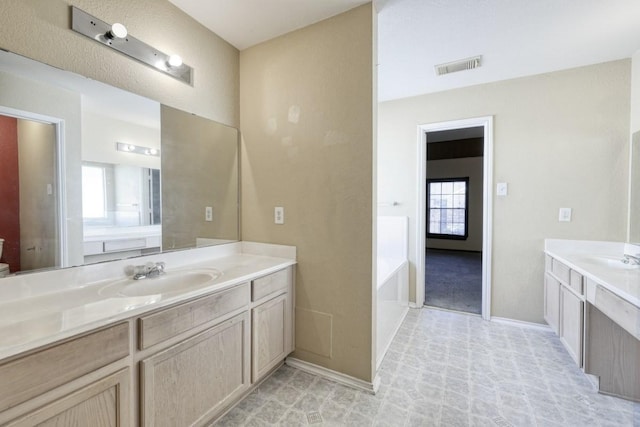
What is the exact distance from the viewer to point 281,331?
75.5 inches

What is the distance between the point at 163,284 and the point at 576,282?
113 inches

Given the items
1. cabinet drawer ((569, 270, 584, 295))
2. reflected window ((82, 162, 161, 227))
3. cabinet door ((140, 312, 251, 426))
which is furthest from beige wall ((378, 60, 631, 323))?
reflected window ((82, 162, 161, 227))

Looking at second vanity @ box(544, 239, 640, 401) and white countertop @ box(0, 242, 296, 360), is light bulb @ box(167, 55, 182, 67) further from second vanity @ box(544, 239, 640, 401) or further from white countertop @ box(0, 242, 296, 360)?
second vanity @ box(544, 239, 640, 401)

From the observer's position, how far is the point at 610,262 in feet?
6.97

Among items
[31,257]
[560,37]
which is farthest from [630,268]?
[31,257]

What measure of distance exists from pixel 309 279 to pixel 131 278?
1121mm

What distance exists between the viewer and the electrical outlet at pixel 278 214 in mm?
2109

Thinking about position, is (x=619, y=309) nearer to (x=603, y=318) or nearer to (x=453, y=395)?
(x=603, y=318)

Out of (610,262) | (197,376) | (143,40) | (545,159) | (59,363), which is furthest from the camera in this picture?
(545,159)

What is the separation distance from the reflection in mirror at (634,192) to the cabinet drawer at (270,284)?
2.94 metres

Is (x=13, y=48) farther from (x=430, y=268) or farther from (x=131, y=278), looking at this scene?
(x=430, y=268)

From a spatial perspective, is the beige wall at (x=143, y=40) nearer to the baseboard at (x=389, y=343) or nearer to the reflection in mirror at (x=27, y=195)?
the reflection in mirror at (x=27, y=195)

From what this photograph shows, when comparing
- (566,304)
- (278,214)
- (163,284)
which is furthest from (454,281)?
(163,284)

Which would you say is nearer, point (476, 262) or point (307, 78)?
point (307, 78)
